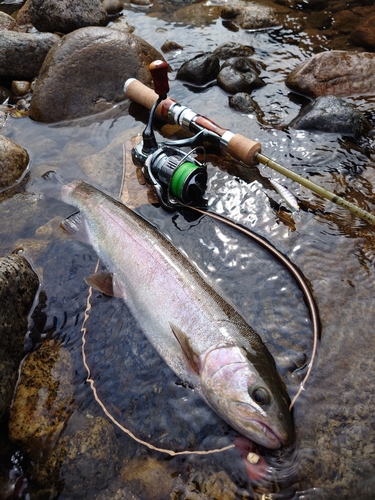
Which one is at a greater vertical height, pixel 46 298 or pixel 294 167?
pixel 294 167

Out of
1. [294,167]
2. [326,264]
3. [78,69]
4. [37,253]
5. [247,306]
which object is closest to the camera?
[247,306]

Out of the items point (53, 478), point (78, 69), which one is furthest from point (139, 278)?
point (78, 69)

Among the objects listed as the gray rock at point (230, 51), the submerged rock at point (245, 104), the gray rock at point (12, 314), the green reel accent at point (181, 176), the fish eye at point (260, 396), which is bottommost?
the gray rock at point (12, 314)

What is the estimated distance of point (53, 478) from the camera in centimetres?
250

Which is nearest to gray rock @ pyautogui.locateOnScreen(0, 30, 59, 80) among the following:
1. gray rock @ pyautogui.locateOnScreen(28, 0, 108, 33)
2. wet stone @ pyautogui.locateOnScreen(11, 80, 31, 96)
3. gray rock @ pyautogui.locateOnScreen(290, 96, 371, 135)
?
wet stone @ pyautogui.locateOnScreen(11, 80, 31, 96)

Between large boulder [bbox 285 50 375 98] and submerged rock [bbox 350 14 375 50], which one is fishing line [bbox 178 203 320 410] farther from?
submerged rock [bbox 350 14 375 50]

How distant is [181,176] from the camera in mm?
3836

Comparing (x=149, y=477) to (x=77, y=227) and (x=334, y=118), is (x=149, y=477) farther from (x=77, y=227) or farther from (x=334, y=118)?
(x=334, y=118)

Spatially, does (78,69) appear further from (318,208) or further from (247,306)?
(247,306)

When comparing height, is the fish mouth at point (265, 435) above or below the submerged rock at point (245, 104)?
below

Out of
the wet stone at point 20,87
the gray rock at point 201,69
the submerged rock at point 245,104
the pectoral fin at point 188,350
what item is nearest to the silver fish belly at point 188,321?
the pectoral fin at point 188,350

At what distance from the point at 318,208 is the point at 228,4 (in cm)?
666

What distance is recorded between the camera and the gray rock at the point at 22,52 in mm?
6320

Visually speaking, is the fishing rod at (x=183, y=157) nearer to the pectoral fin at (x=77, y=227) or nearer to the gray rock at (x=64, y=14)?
the pectoral fin at (x=77, y=227)
